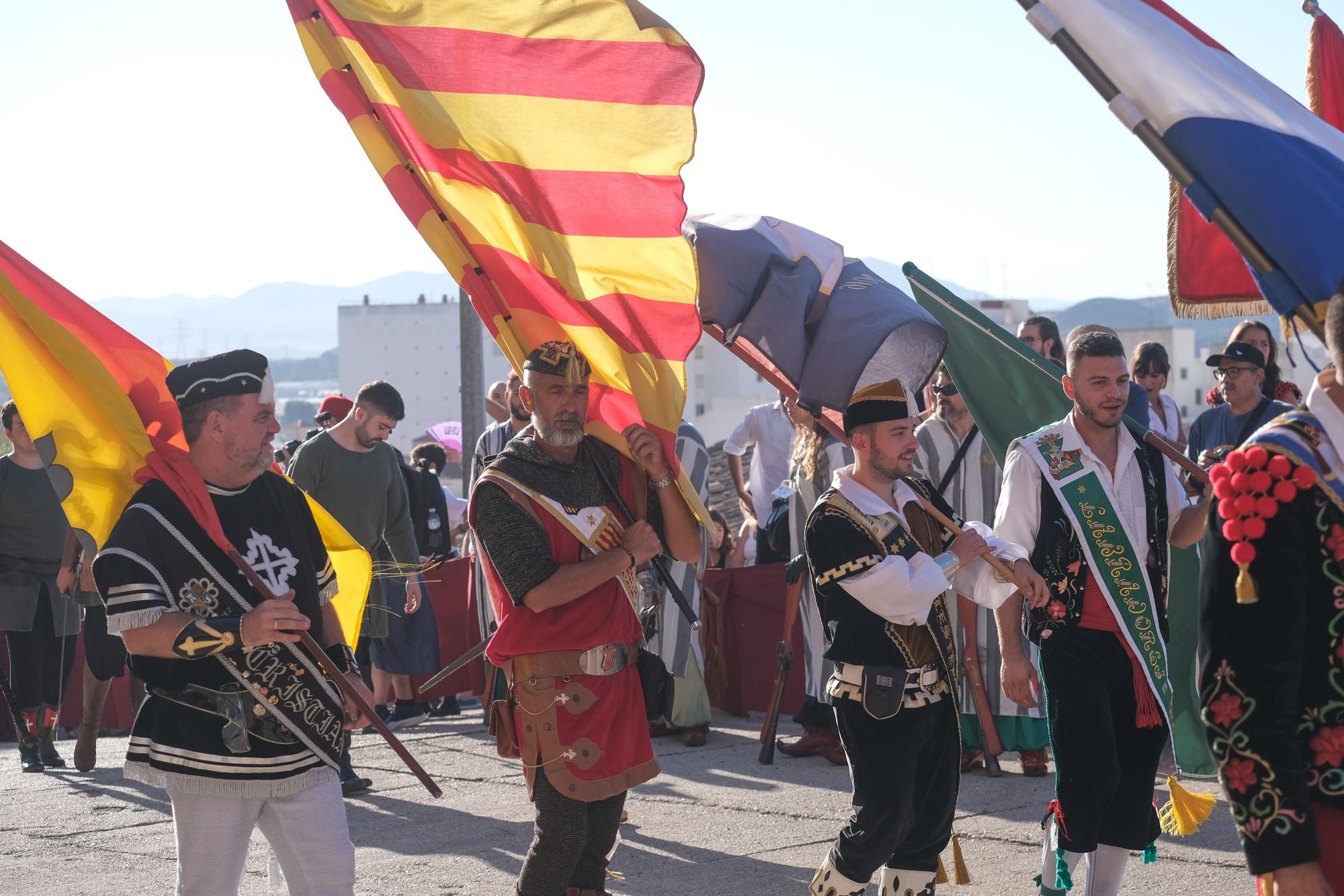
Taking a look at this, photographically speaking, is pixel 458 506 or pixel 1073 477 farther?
pixel 458 506

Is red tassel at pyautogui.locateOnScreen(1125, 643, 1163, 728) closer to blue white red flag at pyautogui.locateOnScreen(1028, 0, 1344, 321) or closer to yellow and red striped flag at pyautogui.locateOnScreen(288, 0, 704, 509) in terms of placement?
yellow and red striped flag at pyautogui.locateOnScreen(288, 0, 704, 509)

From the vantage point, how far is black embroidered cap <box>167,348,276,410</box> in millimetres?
4414

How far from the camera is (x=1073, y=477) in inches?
208

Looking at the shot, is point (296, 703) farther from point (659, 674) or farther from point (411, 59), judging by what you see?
point (411, 59)

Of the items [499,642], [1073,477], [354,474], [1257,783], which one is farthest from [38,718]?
[1257,783]

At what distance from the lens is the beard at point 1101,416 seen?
5.28 metres

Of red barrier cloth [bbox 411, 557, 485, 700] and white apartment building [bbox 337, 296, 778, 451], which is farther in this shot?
white apartment building [bbox 337, 296, 778, 451]

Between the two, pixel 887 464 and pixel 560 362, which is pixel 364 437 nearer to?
pixel 560 362

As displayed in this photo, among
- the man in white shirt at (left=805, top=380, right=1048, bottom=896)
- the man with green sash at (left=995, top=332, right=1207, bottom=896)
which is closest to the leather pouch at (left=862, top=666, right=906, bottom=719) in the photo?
the man in white shirt at (left=805, top=380, right=1048, bottom=896)

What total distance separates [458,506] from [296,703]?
9.21 meters

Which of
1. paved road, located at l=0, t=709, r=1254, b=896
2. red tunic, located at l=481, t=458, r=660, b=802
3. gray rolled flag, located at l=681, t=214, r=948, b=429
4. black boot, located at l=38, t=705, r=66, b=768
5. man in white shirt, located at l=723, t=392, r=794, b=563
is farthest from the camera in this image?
man in white shirt, located at l=723, t=392, r=794, b=563

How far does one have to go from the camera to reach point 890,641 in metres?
4.92

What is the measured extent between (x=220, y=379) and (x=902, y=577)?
2.12 metres

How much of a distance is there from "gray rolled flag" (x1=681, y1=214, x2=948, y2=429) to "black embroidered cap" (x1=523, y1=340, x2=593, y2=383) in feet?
2.00
